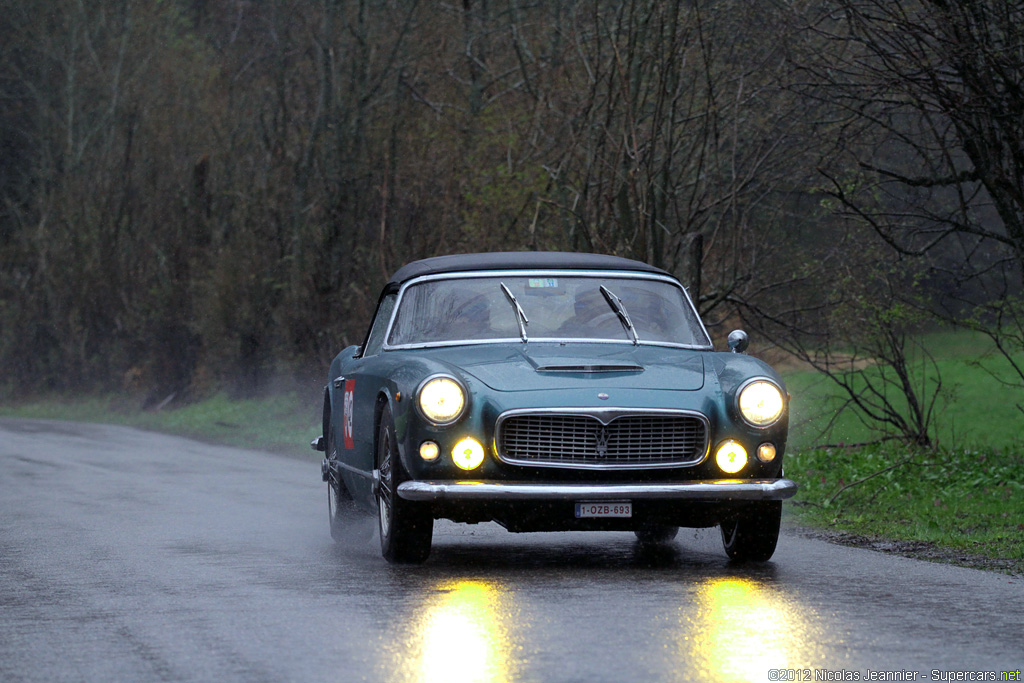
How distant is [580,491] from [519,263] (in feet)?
7.46

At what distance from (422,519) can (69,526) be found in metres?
3.82

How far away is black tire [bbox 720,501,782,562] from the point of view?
9.08 m

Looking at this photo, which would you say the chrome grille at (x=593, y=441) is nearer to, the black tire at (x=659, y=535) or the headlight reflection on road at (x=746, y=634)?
the headlight reflection on road at (x=746, y=634)

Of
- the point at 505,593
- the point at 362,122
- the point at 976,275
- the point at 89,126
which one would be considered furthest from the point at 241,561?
the point at 89,126

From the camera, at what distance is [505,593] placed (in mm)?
8047

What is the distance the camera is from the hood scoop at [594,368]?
909 centimetres

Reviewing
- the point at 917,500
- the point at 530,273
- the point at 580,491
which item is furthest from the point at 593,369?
the point at 917,500

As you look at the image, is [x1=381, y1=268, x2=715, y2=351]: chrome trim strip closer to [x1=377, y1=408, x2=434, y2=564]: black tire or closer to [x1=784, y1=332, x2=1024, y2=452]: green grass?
[x1=377, y1=408, x2=434, y2=564]: black tire

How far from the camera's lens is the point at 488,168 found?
74.4ft

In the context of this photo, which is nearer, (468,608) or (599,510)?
(468,608)

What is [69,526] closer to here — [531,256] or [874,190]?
[531,256]

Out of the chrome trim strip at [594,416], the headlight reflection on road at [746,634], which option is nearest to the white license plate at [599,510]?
the chrome trim strip at [594,416]

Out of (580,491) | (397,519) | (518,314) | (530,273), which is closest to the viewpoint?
(580,491)

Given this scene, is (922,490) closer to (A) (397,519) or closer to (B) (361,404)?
(B) (361,404)
